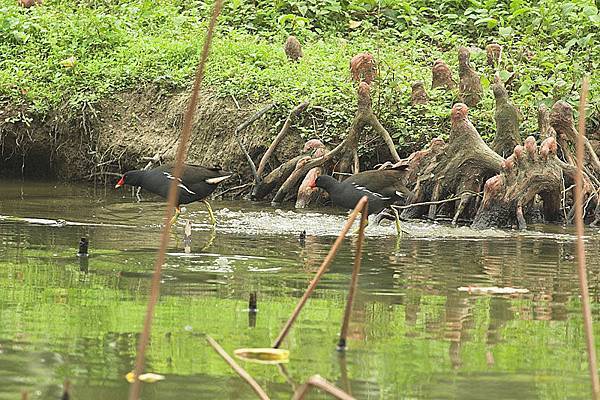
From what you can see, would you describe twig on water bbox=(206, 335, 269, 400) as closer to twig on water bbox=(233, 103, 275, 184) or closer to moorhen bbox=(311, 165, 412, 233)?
moorhen bbox=(311, 165, 412, 233)

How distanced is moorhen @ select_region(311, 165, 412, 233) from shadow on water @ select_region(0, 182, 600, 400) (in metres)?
0.45

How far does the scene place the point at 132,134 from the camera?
55.8 ft

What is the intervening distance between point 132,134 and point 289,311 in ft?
33.7

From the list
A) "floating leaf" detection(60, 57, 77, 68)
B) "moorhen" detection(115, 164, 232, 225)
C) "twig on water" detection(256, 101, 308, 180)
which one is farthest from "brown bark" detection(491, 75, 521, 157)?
"floating leaf" detection(60, 57, 77, 68)

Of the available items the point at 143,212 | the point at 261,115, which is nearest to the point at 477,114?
the point at 261,115

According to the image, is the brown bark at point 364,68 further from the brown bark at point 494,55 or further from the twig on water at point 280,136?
the brown bark at point 494,55

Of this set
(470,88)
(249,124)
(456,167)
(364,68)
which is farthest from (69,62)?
(456,167)

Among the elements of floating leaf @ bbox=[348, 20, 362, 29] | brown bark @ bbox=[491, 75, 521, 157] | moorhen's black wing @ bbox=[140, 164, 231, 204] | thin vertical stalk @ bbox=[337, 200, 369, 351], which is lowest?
thin vertical stalk @ bbox=[337, 200, 369, 351]

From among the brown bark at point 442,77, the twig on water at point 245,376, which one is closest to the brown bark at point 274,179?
the brown bark at point 442,77

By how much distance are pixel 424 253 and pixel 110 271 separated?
3.13 meters

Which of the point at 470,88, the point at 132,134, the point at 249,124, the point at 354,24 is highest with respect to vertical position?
the point at 354,24

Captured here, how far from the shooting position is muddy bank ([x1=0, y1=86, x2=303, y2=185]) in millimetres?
16438

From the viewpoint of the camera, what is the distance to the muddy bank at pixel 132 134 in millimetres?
16438

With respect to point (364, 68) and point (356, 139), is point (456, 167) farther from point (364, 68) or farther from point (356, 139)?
point (364, 68)
